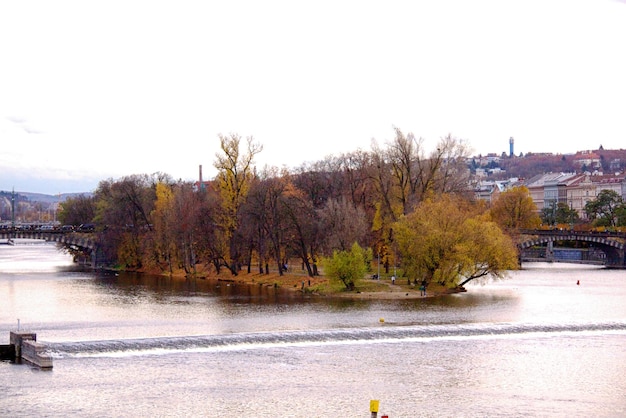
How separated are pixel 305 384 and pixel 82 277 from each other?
67.6 meters

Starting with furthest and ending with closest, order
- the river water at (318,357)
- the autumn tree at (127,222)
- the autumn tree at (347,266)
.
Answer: the autumn tree at (127,222) < the autumn tree at (347,266) < the river water at (318,357)

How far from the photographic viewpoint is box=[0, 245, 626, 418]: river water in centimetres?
3966

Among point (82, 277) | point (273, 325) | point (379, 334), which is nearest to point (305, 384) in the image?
point (379, 334)

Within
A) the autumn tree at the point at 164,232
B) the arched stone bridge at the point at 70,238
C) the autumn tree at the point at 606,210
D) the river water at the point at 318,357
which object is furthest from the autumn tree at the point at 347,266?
the autumn tree at the point at 606,210

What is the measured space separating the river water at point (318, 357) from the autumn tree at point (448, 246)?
462cm

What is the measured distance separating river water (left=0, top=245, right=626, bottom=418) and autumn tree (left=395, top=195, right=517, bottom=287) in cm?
462

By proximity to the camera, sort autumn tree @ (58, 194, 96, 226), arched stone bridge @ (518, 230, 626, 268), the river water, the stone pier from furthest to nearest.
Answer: autumn tree @ (58, 194, 96, 226) < arched stone bridge @ (518, 230, 626, 268) < the stone pier < the river water

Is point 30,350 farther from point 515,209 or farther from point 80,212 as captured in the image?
point 80,212

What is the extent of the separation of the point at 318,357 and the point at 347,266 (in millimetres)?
31916

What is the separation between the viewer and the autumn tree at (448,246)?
82.3 metres

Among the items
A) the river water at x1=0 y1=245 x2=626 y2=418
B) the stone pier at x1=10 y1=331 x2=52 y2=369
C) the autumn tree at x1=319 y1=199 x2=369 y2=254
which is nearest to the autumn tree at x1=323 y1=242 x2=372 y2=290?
the autumn tree at x1=319 y1=199 x2=369 y2=254

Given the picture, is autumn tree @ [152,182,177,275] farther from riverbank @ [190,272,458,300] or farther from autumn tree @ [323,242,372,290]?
autumn tree @ [323,242,372,290]

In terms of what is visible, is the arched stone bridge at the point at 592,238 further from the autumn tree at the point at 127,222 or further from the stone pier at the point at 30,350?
the stone pier at the point at 30,350

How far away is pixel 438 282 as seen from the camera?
84875 mm
